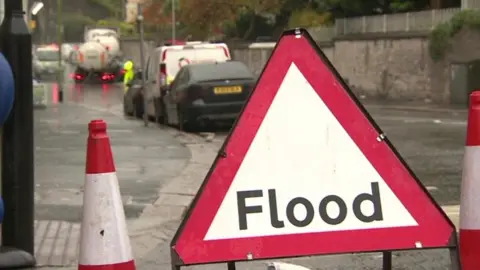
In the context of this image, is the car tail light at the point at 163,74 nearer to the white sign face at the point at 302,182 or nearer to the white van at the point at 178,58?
the white van at the point at 178,58

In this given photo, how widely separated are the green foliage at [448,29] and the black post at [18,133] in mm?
23437

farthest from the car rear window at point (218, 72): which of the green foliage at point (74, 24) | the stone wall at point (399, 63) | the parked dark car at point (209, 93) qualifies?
the green foliage at point (74, 24)

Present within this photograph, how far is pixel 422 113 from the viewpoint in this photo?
81.7ft

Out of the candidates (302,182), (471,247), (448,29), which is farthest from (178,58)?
(302,182)

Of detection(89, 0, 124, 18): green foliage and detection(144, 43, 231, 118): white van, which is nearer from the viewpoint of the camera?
detection(144, 43, 231, 118): white van

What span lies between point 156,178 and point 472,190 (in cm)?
622

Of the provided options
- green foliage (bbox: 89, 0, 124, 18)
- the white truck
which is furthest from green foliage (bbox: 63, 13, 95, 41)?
the white truck

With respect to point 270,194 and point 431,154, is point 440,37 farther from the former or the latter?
point 270,194

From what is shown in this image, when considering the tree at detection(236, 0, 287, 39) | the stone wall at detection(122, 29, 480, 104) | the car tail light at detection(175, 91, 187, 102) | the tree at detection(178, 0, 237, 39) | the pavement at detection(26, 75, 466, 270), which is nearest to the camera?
the pavement at detection(26, 75, 466, 270)

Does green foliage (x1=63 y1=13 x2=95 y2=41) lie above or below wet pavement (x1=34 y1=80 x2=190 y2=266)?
above

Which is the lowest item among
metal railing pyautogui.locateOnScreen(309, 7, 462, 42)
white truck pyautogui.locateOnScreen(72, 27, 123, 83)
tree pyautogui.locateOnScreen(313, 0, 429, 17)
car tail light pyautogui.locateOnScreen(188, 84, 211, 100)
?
white truck pyautogui.locateOnScreen(72, 27, 123, 83)

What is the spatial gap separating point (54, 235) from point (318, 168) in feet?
11.6

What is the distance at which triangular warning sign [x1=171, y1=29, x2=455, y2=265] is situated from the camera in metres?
4.39

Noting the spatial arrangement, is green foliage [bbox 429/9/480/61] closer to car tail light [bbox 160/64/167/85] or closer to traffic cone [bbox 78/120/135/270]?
car tail light [bbox 160/64/167/85]
